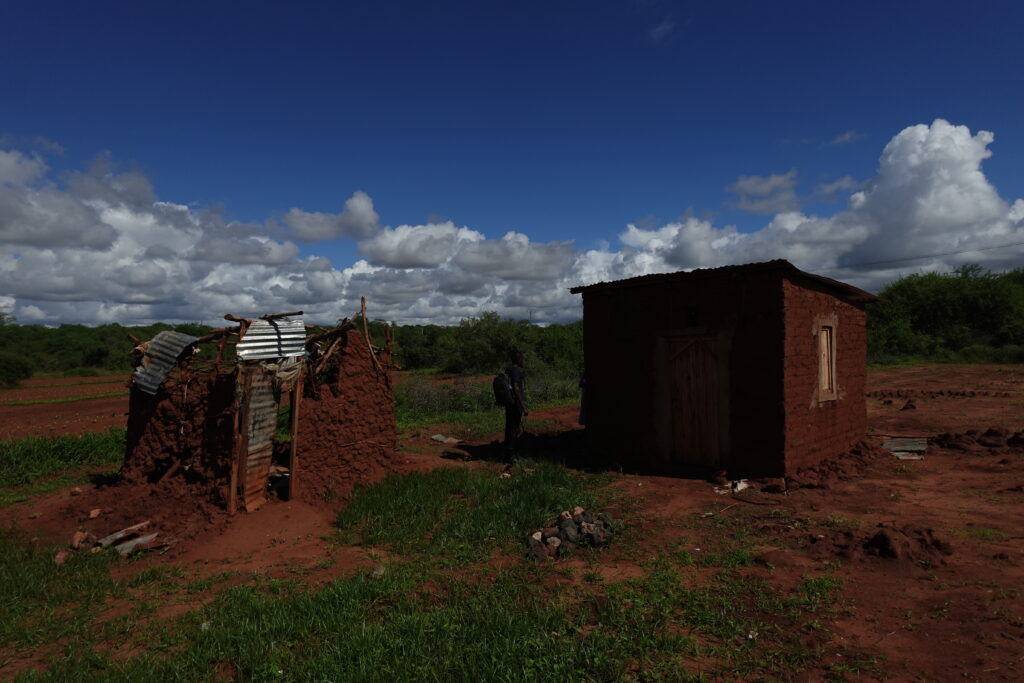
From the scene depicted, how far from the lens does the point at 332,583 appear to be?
4.84 meters

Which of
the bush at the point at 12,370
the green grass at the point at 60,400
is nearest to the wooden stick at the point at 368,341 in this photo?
the green grass at the point at 60,400

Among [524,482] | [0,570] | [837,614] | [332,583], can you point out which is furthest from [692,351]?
[0,570]

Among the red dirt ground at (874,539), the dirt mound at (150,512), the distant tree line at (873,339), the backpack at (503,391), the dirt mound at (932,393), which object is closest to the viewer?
the red dirt ground at (874,539)

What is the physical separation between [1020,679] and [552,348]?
25.5m

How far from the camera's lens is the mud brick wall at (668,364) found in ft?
25.8

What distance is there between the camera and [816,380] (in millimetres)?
8422

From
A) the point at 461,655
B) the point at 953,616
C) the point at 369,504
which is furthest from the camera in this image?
the point at 369,504

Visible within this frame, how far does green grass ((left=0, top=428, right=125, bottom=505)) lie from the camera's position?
852cm

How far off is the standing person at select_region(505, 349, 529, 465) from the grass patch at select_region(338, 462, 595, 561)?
1.01m

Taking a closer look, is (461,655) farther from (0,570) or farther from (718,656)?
(0,570)

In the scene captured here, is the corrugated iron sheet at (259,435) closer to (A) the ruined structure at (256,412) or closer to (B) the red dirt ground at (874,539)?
(A) the ruined structure at (256,412)

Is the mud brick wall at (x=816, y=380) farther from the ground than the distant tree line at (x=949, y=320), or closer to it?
closer to it

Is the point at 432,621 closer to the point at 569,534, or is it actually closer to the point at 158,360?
the point at 569,534

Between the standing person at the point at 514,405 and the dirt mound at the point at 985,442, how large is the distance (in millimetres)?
7905
